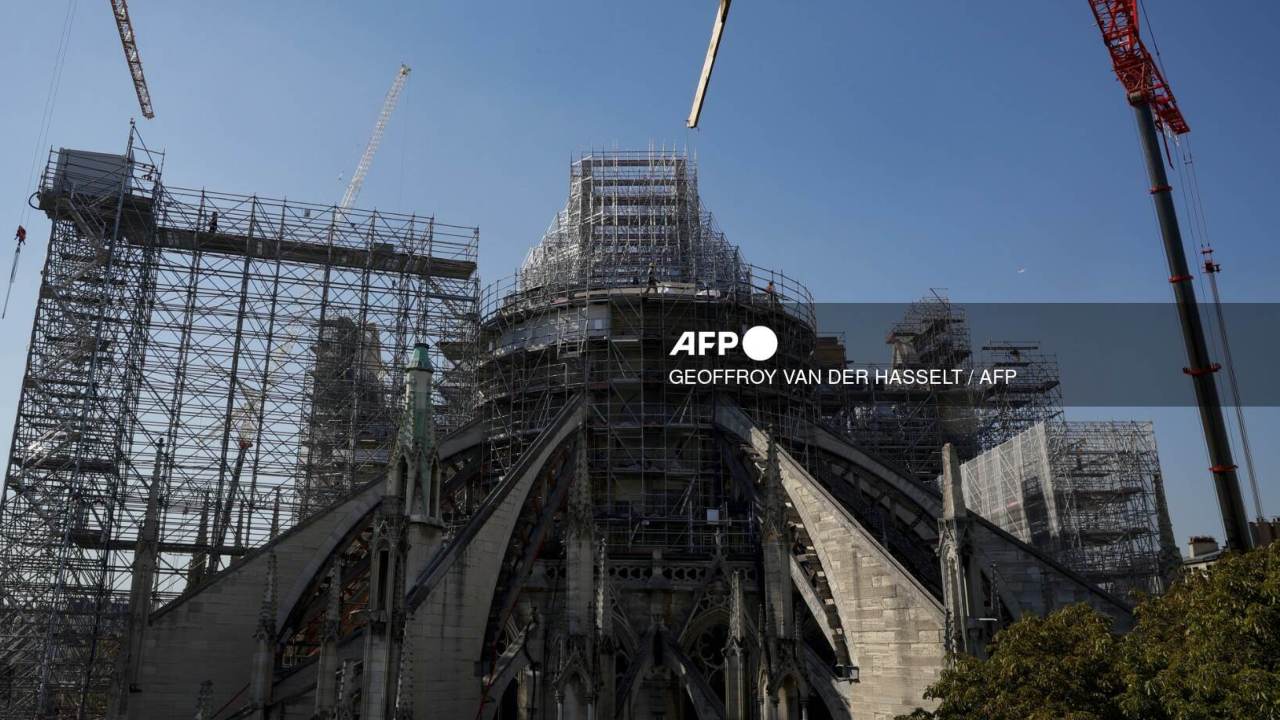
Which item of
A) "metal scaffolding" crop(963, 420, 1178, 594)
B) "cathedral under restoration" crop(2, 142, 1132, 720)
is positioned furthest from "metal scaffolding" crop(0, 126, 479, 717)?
"metal scaffolding" crop(963, 420, 1178, 594)

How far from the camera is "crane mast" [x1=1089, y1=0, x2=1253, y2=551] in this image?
29.6 m

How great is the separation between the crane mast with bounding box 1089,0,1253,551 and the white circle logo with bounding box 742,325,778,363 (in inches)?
529

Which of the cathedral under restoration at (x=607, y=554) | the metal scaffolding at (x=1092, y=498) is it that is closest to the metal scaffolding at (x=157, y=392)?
the cathedral under restoration at (x=607, y=554)

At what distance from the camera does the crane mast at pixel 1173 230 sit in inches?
1166

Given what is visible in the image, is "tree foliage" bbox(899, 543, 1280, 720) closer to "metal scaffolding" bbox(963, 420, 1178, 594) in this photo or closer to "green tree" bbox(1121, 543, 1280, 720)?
"green tree" bbox(1121, 543, 1280, 720)

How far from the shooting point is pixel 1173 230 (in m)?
33.2

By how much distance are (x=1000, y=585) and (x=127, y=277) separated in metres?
31.1

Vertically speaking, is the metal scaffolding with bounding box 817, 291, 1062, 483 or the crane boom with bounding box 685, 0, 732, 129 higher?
the crane boom with bounding box 685, 0, 732, 129

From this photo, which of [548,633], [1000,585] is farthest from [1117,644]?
[548,633]

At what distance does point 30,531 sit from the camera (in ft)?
102

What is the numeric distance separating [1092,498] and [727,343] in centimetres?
1684

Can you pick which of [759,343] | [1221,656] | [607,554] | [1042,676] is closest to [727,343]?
[759,343]

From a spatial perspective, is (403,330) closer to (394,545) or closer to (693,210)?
(693,210)

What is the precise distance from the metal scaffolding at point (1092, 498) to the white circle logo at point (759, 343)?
12.1 meters
